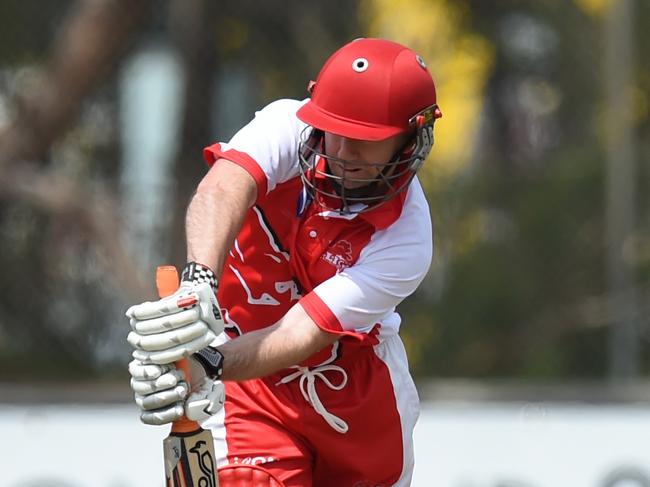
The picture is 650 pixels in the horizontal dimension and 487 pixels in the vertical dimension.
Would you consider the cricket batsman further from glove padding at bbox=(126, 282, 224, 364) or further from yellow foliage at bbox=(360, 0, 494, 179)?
yellow foliage at bbox=(360, 0, 494, 179)

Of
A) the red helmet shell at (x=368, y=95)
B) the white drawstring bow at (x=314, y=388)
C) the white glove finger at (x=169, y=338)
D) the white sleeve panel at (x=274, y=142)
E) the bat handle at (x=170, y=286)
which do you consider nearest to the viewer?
the white glove finger at (x=169, y=338)

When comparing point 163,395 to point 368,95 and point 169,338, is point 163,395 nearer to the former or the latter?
point 169,338

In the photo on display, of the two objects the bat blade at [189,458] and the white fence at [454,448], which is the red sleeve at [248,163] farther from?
the white fence at [454,448]

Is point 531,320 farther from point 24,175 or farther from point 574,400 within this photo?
point 24,175

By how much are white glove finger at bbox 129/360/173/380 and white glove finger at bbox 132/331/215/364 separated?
1 cm

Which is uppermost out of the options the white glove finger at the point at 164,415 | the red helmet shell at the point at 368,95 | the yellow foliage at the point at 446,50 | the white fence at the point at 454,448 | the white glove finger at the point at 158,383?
the yellow foliage at the point at 446,50

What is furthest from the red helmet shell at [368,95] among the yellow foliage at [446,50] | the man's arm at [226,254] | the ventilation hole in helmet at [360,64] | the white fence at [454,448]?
the yellow foliage at [446,50]

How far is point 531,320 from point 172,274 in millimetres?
5150

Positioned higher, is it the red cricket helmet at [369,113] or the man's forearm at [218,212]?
the red cricket helmet at [369,113]

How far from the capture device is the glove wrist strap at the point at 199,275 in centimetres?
290

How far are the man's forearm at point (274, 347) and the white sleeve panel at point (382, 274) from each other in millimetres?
68

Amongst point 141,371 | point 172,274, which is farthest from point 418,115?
point 141,371

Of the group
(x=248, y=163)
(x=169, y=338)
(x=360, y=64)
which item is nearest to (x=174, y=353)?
(x=169, y=338)

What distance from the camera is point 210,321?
2.80 metres
